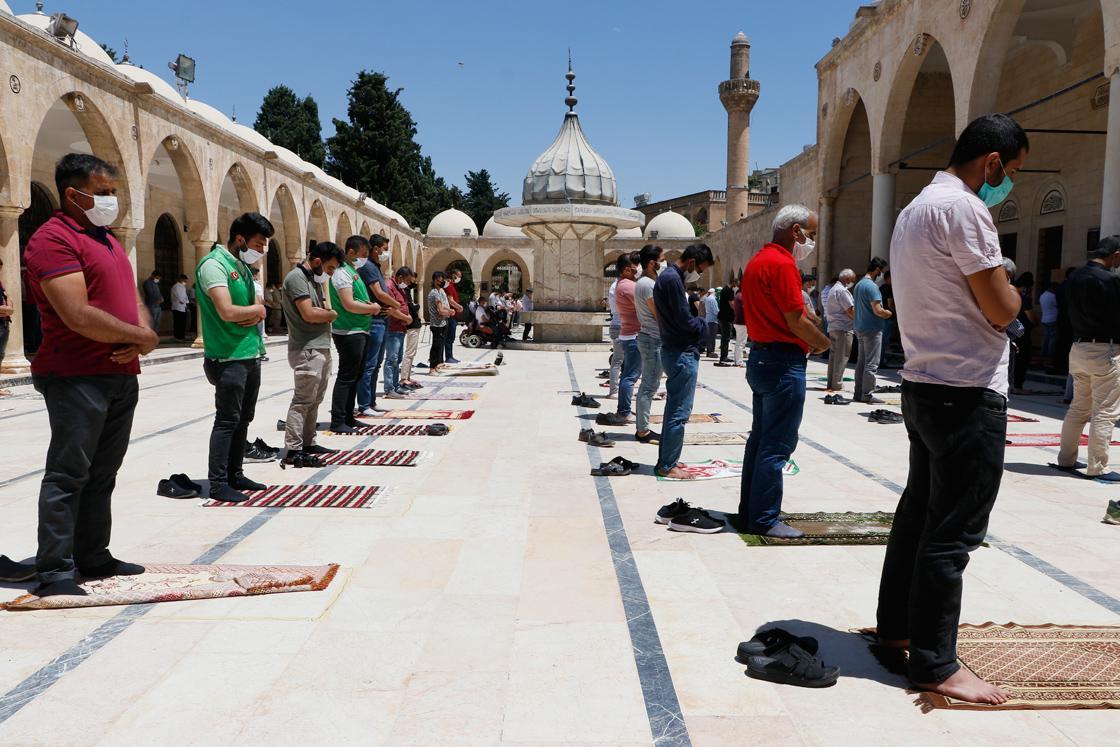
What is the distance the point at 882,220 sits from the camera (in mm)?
17281

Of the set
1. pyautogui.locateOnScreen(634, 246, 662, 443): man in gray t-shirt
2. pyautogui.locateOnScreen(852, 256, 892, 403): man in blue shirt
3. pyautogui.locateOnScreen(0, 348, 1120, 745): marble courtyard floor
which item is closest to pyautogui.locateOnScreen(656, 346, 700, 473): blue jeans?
pyautogui.locateOnScreen(0, 348, 1120, 745): marble courtyard floor

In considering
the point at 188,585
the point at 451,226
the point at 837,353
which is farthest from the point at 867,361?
the point at 451,226

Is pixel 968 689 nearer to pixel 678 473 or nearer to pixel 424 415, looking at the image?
pixel 678 473

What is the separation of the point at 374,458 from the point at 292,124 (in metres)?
53.5

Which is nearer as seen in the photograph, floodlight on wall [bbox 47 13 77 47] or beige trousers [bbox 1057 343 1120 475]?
beige trousers [bbox 1057 343 1120 475]

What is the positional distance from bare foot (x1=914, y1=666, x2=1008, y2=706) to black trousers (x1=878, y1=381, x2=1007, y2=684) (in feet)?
0.07

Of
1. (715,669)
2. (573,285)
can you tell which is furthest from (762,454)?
(573,285)

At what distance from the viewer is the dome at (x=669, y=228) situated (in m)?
40.7

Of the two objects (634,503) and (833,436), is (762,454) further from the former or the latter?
(833,436)

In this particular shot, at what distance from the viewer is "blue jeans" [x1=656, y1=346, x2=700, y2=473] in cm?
541

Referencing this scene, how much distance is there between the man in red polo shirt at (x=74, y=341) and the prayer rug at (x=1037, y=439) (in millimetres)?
6468

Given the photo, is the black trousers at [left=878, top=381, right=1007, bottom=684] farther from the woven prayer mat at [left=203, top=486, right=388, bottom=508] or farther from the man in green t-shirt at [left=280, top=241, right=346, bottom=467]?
the man in green t-shirt at [left=280, top=241, right=346, bottom=467]

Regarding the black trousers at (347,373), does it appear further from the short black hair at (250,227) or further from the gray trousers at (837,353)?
the gray trousers at (837,353)

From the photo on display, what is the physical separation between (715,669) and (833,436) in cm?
494
